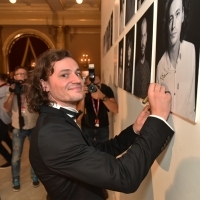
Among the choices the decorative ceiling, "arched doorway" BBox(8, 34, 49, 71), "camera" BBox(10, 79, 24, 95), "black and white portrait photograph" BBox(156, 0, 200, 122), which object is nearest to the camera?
"black and white portrait photograph" BBox(156, 0, 200, 122)

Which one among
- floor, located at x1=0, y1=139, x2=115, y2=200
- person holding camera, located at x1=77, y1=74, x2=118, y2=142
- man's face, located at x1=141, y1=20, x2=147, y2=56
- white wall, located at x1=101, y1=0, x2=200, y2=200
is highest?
man's face, located at x1=141, y1=20, x2=147, y2=56

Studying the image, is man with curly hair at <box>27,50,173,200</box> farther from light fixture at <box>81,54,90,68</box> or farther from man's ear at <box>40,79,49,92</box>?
light fixture at <box>81,54,90,68</box>

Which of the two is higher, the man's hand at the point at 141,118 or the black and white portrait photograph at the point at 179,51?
the black and white portrait photograph at the point at 179,51

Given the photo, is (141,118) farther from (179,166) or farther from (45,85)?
(45,85)

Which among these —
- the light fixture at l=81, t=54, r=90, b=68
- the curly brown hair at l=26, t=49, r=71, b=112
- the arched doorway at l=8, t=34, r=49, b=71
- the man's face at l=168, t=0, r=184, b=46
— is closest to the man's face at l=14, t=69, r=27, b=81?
the curly brown hair at l=26, t=49, r=71, b=112

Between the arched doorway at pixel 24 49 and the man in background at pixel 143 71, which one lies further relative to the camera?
the arched doorway at pixel 24 49

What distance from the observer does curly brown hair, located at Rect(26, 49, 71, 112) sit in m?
1.12

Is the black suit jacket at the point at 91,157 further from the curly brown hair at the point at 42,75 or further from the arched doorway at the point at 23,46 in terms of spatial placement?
the arched doorway at the point at 23,46

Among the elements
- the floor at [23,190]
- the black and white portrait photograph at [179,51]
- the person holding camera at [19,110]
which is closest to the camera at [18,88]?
the person holding camera at [19,110]

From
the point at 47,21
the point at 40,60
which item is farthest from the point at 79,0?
the point at 40,60

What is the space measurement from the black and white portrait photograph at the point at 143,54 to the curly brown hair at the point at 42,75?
0.39 m

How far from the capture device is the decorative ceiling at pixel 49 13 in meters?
7.77

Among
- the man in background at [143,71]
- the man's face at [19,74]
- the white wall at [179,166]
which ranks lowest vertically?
the white wall at [179,166]

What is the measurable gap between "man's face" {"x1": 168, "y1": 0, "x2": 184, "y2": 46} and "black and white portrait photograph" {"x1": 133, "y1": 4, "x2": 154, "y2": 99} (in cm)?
23
